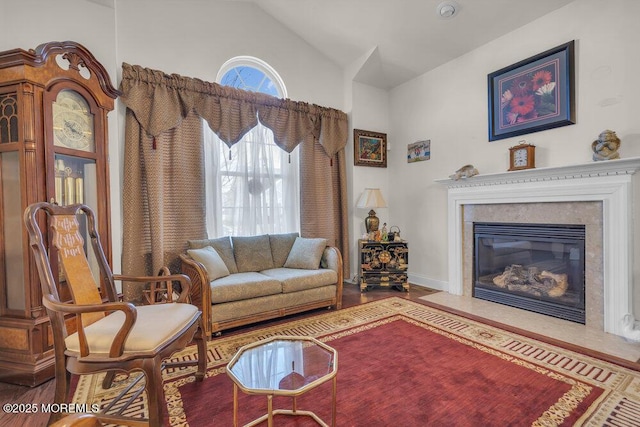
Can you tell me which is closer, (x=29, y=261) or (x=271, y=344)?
(x=271, y=344)

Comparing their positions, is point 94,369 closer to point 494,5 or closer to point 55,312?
point 55,312

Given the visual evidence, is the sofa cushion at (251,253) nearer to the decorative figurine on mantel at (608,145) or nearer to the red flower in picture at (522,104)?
the red flower in picture at (522,104)

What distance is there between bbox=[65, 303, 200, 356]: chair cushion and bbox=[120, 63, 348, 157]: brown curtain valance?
2.01 meters

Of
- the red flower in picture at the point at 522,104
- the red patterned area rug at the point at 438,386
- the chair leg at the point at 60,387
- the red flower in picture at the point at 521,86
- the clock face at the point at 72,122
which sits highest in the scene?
the red flower in picture at the point at 521,86

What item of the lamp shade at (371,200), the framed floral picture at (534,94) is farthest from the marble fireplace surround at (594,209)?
the lamp shade at (371,200)

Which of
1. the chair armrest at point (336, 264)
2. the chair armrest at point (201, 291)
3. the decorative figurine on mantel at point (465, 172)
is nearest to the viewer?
the chair armrest at point (201, 291)

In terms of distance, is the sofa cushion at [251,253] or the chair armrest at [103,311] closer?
the chair armrest at [103,311]

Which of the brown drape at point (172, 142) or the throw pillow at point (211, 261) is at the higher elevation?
the brown drape at point (172, 142)

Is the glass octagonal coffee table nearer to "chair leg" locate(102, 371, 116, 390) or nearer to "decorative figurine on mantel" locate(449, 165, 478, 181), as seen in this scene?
"chair leg" locate(102, 371, 116, 390)

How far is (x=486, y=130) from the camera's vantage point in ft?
11.8

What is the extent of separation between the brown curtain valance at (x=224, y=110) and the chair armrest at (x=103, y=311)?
82.2 inches

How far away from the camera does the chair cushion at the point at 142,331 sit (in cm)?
146

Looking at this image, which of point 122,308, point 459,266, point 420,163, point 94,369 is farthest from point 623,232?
point 94,369

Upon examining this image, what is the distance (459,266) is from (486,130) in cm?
168
